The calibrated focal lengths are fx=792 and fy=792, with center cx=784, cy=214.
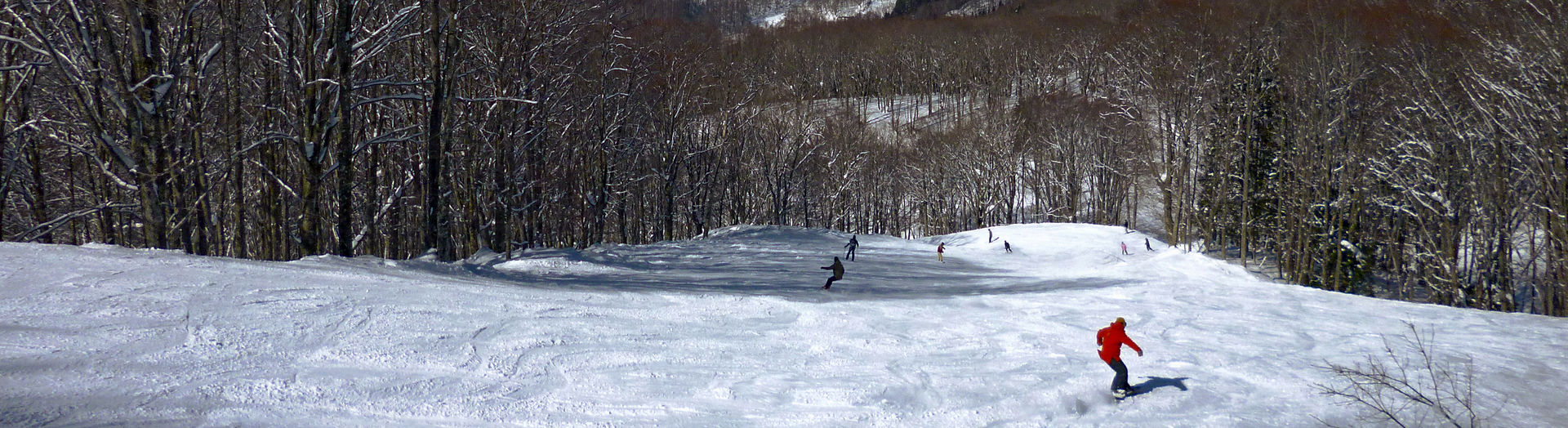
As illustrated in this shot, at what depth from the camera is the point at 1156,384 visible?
10.2 m

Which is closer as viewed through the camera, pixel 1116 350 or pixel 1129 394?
pixel 1116 350

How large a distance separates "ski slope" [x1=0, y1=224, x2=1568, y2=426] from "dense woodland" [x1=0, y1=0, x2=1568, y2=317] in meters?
2.68

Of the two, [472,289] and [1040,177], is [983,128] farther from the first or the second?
[472,289]

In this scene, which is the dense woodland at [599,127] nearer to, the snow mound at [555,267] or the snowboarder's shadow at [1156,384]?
the snow mound at [555,267]

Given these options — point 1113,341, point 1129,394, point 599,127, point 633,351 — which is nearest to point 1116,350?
point 1113,341

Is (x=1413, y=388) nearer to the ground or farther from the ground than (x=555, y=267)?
nearer to the ground

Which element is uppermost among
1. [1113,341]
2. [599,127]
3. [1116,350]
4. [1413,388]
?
[599,127]

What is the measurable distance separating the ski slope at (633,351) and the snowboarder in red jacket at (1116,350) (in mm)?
246

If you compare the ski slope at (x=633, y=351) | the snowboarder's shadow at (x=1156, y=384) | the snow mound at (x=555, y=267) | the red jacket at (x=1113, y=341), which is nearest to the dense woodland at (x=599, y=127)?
the snow mound at (x=555, y=267)

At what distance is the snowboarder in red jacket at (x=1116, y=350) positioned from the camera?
9258mm

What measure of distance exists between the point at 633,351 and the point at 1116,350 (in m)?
6.19

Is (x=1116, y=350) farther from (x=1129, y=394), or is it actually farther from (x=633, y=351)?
(x=633, y=351)

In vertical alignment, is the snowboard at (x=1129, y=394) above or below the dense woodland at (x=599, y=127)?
below

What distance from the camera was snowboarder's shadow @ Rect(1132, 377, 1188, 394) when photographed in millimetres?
10055
